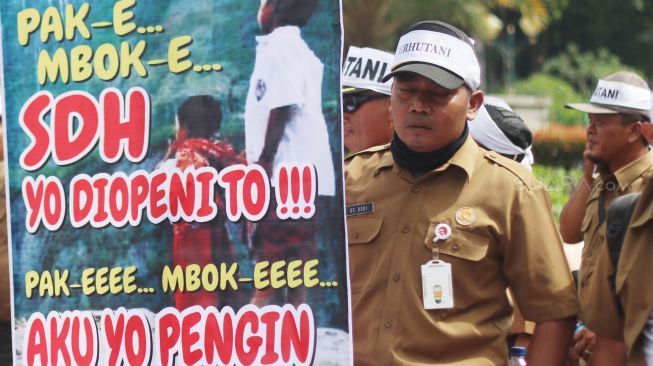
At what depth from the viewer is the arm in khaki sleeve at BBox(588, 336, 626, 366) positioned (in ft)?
11.4

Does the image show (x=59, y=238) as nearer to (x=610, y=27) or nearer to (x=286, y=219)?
(x=286, y=219)

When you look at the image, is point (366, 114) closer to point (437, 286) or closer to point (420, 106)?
point (420, 106)

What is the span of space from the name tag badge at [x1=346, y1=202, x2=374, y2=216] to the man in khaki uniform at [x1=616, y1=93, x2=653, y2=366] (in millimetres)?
694

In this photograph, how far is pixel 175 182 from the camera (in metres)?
3.24

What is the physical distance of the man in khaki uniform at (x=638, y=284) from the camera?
10.7 feet

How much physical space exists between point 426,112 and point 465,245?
377mm

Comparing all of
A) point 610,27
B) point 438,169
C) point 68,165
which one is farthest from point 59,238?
point 610,27

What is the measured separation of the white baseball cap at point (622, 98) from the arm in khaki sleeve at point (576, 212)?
26.2 inches

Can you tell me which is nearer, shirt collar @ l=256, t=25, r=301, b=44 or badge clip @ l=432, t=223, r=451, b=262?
shirt collar @ l=256, t=25, r=301, b=44

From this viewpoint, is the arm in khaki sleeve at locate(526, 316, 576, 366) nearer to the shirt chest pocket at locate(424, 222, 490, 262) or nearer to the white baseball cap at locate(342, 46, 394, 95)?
the shirt chest pocket at locate(424, 222, 490, 262)

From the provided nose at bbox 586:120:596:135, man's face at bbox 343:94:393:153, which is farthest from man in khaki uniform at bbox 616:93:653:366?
nose at bbox 586:120:596:135

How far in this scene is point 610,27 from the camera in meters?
42.2

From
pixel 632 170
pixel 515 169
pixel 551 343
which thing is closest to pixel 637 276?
pixel 551 343

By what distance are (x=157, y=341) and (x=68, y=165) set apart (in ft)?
1.65
